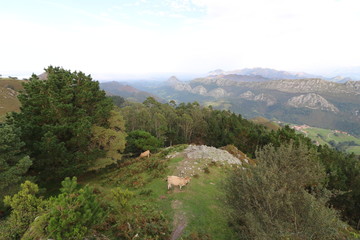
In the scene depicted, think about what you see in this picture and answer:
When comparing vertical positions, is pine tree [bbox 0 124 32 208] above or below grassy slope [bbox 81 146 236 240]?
above

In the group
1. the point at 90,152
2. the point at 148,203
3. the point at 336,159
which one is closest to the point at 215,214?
the point at 148,203

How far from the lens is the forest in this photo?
21.2 ft

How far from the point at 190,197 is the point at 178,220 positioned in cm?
282

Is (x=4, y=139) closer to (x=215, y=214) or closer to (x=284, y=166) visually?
(x=215, y=214)

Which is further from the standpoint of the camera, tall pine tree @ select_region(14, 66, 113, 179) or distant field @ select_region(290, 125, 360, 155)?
distant field @ select_region(290, 125, 360, 155)

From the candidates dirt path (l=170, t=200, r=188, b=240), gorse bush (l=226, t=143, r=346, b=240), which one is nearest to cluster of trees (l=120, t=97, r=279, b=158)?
dirt path (l=170, t=200, r=188, b=240)

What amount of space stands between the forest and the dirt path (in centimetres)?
65

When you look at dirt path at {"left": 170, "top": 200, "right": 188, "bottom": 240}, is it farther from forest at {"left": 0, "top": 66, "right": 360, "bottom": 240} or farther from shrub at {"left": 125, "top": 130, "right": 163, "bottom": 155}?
shrub at {"left": 125, "top": 130, "right": 163, "bottom": 155}

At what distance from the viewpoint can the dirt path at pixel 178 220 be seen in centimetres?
1013

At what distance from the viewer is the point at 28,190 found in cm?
737

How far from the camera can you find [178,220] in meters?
11.4

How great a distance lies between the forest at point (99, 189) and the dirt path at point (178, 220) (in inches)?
25.5

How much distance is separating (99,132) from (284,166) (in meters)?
17.8

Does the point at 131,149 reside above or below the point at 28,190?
below
